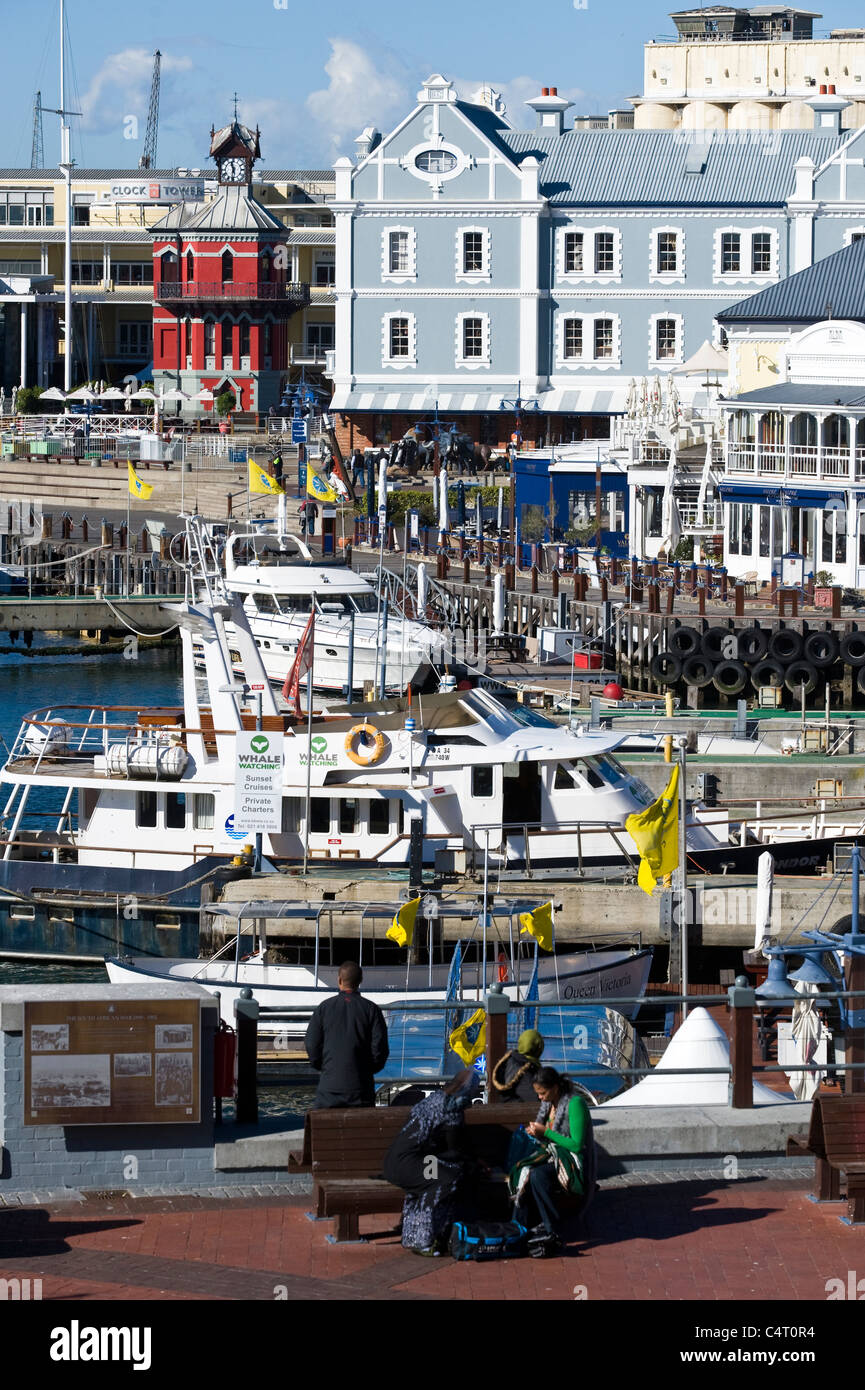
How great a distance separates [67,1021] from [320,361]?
326 ft

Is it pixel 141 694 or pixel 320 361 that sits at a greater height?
pixel 320 361

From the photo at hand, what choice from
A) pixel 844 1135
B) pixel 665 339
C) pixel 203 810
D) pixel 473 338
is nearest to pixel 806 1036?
pixel 844 1135

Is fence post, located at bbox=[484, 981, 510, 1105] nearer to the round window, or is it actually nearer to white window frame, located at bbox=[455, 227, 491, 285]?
white window frame, located at bbox=[455, 227, 491, 285]

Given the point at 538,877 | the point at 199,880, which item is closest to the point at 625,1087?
the point at 538,877

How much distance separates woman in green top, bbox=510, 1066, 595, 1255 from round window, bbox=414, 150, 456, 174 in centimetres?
6978

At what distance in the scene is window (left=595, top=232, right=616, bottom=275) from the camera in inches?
3182

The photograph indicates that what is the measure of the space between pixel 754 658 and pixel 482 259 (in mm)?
36904

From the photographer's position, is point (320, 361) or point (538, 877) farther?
point (320, 361)

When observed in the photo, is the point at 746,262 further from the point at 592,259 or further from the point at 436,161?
the point at 436,161

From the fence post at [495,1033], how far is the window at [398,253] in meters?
68.6

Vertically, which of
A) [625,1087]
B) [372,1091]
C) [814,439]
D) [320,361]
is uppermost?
[320,361]
